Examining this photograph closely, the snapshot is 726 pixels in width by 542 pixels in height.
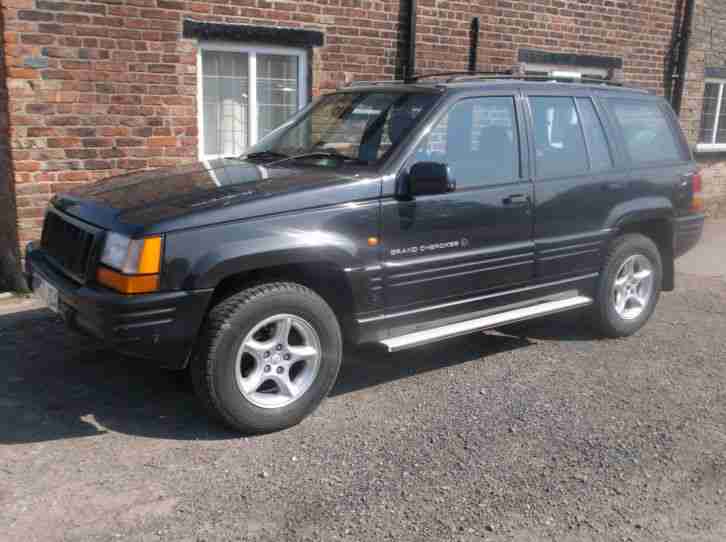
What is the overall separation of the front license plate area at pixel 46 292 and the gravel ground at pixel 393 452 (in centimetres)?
A: 63

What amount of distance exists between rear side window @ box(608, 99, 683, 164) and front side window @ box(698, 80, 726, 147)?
7239 mm

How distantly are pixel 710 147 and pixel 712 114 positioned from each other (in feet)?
2.24

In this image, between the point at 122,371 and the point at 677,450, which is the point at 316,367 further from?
the point at 677,450

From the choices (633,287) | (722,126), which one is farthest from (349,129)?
(722,126)

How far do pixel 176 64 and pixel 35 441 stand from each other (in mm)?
4308

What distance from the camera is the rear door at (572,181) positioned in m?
5.25

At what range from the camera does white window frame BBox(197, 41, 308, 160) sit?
762 cm

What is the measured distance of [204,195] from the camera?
4168 mm

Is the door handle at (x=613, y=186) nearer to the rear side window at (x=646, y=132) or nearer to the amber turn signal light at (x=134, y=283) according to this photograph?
the rear side window at (x=646, y=132)

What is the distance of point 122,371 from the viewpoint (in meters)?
5.10

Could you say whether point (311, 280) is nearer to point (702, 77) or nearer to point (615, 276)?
point (615, 276)

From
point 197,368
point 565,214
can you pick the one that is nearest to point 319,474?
point 197,368

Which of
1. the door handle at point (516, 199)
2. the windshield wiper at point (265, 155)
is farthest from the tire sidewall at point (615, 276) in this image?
the windshield wiper at point (265, 155)

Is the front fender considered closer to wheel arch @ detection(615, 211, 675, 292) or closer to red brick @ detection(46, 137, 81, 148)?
wheel arch @ detection(615, 211, 675, 292)
